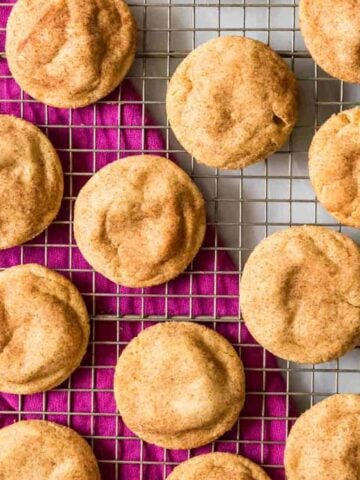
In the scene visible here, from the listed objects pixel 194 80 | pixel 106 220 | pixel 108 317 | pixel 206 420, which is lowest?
pixel 206 420

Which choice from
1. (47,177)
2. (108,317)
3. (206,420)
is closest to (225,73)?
(47,177)

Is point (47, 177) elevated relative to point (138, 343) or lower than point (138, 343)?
elevated

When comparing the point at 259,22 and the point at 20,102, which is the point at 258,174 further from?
the point at 20,102

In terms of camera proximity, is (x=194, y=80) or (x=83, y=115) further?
(x=83, y=115)

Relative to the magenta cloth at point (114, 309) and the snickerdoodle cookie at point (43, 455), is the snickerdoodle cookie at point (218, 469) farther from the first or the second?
the snickerdoodle cookie at point (43, 455)

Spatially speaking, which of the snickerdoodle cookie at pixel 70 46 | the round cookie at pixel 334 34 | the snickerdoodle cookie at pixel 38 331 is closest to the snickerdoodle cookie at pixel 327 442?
the snickerdoodle cookie at pixel 38 331

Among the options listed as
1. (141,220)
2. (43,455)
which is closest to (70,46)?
(141,220)
